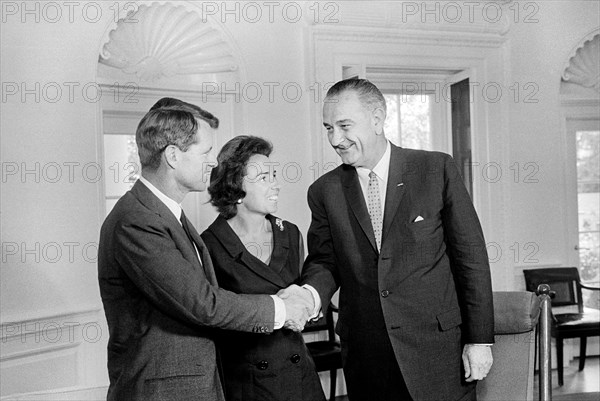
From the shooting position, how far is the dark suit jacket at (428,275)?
104 inches

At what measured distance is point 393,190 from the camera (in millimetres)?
2762

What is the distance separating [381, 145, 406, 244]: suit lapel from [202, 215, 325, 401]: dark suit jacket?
15.8 inches

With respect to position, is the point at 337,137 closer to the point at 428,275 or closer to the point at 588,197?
the point at 428,275

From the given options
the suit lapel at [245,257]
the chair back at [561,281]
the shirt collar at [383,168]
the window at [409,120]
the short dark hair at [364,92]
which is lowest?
the chair back at [561,281]

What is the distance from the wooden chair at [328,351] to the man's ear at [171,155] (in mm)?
2797

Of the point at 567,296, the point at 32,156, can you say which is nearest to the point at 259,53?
the point at 32,156

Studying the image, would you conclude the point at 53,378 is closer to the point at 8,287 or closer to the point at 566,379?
the point at 8,287

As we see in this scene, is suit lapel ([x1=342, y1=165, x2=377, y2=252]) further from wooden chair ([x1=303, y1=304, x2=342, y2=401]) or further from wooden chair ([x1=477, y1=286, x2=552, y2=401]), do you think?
wooden chair ([x1=303, y1=304, x2=342, y2=401])

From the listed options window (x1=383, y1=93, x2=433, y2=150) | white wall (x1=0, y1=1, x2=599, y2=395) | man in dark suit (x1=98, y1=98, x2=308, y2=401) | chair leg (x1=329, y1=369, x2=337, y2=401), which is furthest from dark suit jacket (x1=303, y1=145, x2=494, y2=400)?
window (x1=383, y1=93, x2=433, y2=150)

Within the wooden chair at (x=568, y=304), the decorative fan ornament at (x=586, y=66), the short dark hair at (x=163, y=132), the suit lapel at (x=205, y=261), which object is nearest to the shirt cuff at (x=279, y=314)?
the suit lapel at (x=205, y=261)

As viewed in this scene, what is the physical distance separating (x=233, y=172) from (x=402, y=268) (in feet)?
2.31

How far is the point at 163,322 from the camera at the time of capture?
2188mm

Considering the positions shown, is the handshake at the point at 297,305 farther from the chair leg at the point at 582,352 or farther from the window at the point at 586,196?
the window at the point at 586,196

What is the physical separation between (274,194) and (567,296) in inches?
167
